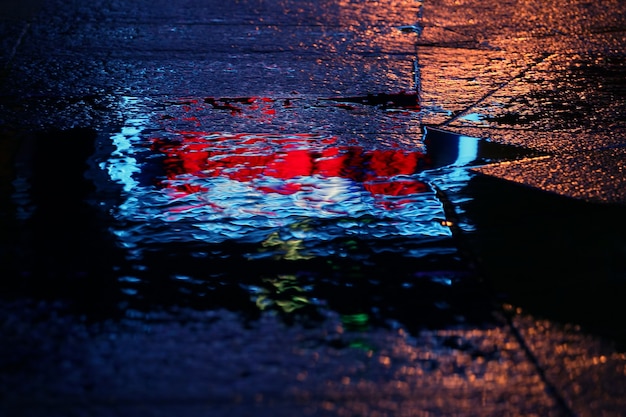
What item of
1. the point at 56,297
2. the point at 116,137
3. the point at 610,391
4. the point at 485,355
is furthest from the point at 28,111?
the point at 610,391

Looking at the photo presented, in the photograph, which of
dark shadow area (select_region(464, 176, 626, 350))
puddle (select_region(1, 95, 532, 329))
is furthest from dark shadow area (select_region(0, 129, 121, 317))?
dark shadow area (select_region(464, 176, 626, 350))

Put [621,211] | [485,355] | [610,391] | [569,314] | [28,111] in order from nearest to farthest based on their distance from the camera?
1. [610,391]
2. [485,355]
3. [569,314]
4. [621,211]
5. [28,111]

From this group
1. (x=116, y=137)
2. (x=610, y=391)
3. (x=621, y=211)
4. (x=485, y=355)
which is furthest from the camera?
(x=116, y=137)

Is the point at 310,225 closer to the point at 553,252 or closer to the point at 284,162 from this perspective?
the point at 284,162

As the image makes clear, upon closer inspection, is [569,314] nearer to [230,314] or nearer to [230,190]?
[230,314]

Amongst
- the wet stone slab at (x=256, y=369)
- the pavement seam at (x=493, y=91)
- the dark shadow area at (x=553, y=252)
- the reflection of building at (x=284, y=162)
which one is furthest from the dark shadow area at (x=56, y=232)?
the pavement seam at (x=493, y=91)

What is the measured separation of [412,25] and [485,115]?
5.28ft

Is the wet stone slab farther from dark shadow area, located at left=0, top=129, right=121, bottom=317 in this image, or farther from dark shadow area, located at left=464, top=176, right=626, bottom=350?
dark shadow area, located at left=464, top=176, right=626, bottom=350

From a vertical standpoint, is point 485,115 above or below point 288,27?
below

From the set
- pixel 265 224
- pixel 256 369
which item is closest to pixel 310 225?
pixel 265 224

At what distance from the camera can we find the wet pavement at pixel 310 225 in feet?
6.32

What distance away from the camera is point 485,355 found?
2.03 meters

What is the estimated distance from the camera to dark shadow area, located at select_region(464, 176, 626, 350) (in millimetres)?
2211

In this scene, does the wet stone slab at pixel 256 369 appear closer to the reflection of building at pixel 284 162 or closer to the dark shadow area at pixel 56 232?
the dark shadow area at pixel 56 232
